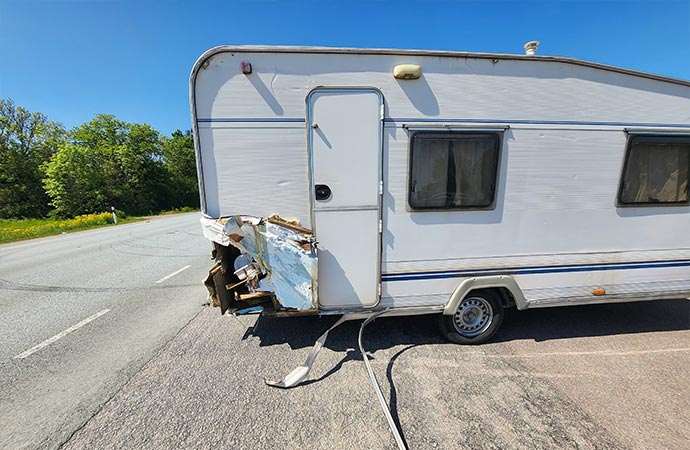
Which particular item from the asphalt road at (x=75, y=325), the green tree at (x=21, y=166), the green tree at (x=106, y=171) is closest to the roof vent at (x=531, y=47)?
the asphalt road at (x=75, y=325)

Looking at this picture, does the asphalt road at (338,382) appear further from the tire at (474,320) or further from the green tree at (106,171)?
the green tree at (106,171)

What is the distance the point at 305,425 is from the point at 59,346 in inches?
130

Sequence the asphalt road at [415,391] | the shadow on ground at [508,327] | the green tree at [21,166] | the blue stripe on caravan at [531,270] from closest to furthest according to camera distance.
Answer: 1. the asphalt road at [415,391]
2. the blue stripe on caravan at [531,270]
3. the shadow on ground at [508,327]
4. the green tree at [21,166]

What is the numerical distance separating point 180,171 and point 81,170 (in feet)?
55.9

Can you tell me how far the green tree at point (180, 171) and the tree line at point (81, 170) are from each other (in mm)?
159

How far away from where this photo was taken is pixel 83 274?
5.82m

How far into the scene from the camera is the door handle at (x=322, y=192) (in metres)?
2.70

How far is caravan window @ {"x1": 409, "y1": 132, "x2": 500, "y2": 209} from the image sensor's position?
2.73 metres

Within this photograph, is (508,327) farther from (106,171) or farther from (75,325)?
(106,171)

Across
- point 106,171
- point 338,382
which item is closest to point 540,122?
point 338,382

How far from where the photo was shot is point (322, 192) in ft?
8.89

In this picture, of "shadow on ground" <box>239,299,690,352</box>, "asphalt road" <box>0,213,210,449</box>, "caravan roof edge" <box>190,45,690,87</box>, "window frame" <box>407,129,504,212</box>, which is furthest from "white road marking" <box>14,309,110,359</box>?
"window frame" <box>407,129,504,212</box>

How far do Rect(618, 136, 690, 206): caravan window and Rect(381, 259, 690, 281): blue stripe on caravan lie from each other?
2.38 ft

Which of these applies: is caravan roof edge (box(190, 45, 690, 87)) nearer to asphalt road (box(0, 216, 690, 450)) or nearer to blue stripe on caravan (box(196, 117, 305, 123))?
blue stripe on caravan (box(196, 117, 305, 123))
